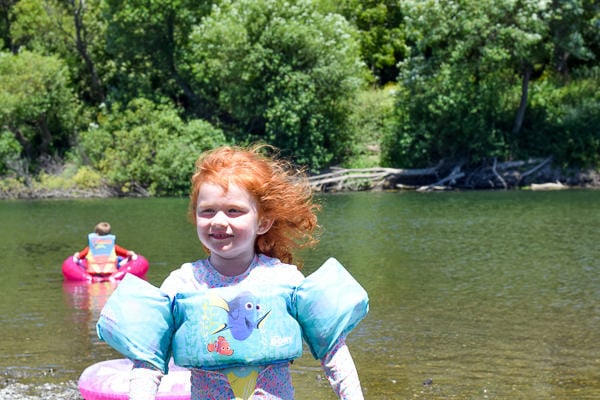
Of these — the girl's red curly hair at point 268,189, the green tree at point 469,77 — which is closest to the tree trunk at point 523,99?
the green tree at point 469,77

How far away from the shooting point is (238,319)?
144 inches

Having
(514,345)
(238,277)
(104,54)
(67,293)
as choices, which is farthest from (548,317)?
(104,54)

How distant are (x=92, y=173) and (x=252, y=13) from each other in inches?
365

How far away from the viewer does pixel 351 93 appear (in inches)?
1572

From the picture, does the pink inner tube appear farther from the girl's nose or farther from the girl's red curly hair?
the girl's nose

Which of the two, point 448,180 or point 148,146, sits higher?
point 148,146

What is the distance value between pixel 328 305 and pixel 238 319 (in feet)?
1.08

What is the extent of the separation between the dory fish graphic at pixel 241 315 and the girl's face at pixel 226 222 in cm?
19

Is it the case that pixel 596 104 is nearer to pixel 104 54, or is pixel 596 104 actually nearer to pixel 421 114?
pixel 421 114

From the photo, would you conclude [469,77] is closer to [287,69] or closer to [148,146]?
[287,69]

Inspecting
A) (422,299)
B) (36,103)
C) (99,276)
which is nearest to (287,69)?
(36,103)

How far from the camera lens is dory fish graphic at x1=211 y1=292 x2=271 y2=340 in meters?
3.66

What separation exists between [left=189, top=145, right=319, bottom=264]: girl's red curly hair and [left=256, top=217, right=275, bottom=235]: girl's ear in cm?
1

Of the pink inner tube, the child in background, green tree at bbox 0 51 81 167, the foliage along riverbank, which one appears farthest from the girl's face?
green tree at bbox 0 51 81 167
